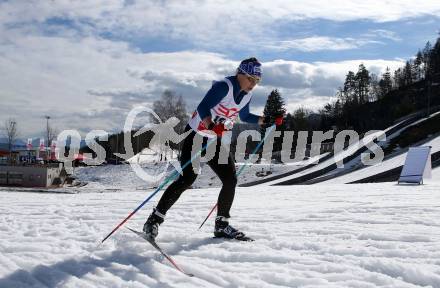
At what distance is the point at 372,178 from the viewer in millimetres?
27297

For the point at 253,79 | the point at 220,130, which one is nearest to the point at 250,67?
the point at 253,79

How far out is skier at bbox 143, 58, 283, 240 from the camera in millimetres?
4691

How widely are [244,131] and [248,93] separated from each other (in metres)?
10.0

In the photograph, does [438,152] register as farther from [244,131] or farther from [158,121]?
[158,121]

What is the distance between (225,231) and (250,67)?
5.52 ft

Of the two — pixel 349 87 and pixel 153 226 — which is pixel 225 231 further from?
pixel 349 87

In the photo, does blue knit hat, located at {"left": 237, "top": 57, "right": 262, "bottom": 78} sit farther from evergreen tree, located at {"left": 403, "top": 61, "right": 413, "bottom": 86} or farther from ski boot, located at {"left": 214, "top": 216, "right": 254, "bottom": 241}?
evergreen tree, located at {"left": 403, "top": 61, "right": 413, "bottom": 86}

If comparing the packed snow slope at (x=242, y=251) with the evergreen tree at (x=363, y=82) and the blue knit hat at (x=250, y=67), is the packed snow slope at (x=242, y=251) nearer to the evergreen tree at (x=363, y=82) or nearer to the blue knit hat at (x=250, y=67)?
the blue knit hat at (x=250, y=67)

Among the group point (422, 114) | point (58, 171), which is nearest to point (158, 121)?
point (58, 171)

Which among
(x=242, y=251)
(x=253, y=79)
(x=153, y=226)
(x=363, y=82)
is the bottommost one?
(x=242, y=251)

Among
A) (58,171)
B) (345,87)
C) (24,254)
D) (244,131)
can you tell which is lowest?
(58,171)

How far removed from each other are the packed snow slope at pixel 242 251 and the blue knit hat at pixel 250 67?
1676mm

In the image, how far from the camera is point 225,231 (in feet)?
16.4

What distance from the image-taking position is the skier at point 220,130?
4691 millimetres
